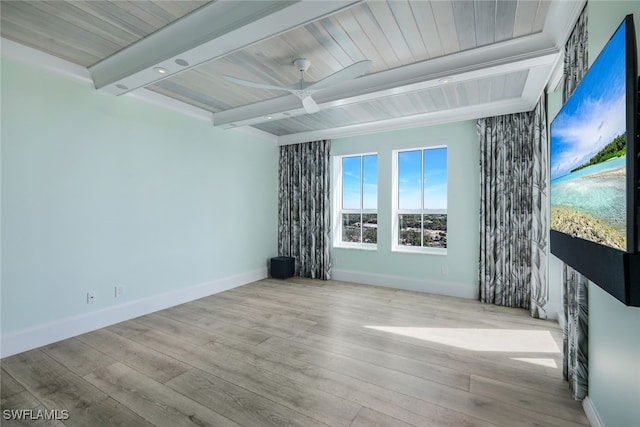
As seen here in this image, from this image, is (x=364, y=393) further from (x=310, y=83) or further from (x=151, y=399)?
(x=310, y=83)

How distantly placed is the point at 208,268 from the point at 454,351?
11.0 ft

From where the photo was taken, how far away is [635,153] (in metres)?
0.96

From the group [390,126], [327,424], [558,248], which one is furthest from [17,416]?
[390,126]

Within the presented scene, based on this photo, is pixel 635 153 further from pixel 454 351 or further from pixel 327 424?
pixel 454 351

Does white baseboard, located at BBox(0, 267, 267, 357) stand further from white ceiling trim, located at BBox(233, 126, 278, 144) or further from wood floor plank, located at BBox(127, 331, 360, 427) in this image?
white ceiling trim, located at BBox(233, 126, 278, 144)

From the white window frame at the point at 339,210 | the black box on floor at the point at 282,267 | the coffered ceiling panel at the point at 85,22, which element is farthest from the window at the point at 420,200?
the coffered ceiling panel at the point at 85,22

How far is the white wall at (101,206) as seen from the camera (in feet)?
8.53

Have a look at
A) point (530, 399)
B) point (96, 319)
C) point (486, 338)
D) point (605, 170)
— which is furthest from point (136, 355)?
point (605, 170)

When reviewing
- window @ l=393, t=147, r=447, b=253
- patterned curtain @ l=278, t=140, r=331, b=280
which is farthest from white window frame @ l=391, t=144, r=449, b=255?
patterned curtain @ l=278, t=140, r=331, b=280

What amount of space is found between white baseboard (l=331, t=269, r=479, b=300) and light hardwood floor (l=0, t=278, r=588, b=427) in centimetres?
58

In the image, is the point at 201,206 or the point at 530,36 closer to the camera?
the point at 530,36

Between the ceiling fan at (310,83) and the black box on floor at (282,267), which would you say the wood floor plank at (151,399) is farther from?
the black box on floor at (282,267)

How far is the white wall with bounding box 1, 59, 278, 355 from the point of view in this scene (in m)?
2.60

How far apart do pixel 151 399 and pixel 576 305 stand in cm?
286
